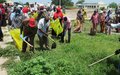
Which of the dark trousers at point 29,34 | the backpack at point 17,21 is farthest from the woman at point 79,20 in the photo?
the dark trousers at point 29,34

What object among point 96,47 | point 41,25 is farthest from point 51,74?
point 96,47

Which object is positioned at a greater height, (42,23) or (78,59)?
(42,23)

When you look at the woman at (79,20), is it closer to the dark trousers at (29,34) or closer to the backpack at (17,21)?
the backpack at (17,21)

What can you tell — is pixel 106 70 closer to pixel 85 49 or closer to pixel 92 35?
pixel 85 49

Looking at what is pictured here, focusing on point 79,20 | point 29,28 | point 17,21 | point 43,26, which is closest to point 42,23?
point 43,26

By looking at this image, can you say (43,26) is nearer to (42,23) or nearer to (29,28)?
(42,23)

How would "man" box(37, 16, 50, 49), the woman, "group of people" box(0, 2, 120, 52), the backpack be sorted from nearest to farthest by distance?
"group of people" box(0, 2, 120, 52) < "man" box(37, 16, 50, 49) < the backpack < the woman

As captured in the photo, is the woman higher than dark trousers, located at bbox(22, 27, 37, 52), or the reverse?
dark trousers, located at bbox(22, 27, 37, 52)

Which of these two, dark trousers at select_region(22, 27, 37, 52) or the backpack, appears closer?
dark trousers at select_region(22, 27, 37, 52)

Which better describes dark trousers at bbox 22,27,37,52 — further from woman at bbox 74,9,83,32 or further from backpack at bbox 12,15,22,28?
woman at bbox 74,9,83,32

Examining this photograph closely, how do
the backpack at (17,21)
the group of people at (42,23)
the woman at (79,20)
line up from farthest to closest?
the woman at (79,20) → the backpack at (17,21) → the group of people at (42,23)

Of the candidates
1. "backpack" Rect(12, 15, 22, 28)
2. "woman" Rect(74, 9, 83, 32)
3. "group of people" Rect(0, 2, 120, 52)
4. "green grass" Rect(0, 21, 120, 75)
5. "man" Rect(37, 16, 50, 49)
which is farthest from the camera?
"woman" Rect(74, 9, 83, 32)

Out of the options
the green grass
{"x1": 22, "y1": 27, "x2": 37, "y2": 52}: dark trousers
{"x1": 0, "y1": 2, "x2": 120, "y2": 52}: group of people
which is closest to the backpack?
{"x1": 0, "y1": 2, "x2": 120, "y2": 52}: group of people

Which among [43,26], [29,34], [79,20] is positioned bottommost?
[79,20]
